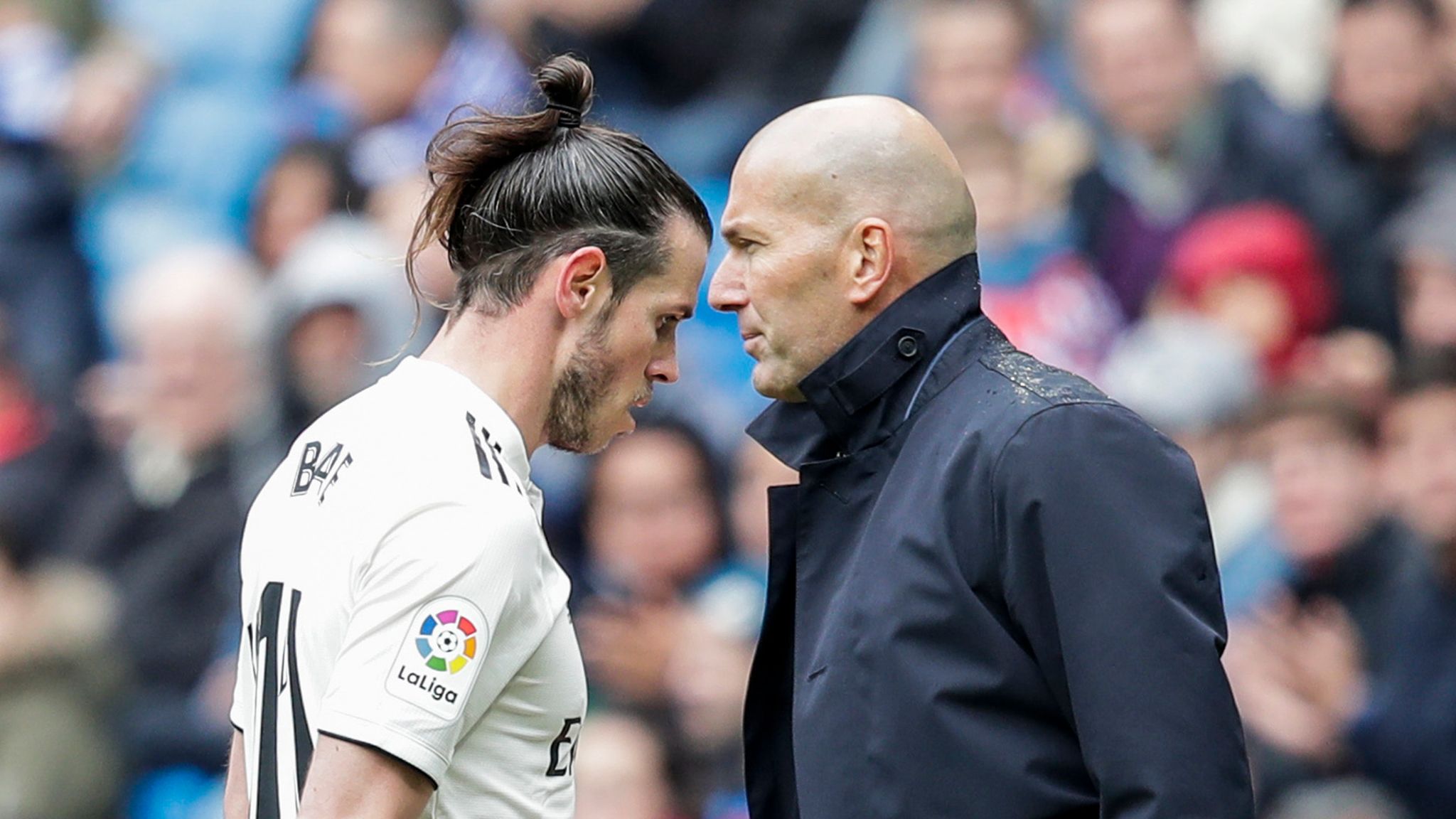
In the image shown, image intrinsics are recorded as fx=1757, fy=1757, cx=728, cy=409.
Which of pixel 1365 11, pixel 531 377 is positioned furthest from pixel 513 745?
pixel 1365 11

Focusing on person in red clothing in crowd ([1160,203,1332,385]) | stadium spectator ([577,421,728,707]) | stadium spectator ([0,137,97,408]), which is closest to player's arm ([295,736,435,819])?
stadium spectator ([577,421,728,707])

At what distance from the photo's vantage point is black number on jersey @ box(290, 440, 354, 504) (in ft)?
7.55

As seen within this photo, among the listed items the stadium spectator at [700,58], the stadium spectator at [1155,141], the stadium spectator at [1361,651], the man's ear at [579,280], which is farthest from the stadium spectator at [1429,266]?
the man's ear at [579,280]

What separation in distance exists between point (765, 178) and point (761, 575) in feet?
10.5

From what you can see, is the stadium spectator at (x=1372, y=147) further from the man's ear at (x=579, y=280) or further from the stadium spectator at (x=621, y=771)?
the man's ear at (x=579, y=280)

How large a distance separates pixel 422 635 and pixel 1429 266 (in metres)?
3.98

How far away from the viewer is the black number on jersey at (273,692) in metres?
2.27

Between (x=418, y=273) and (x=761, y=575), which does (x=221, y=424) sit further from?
(x=761, y=575)

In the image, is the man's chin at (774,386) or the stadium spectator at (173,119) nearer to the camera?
the man's chin at (774,386)

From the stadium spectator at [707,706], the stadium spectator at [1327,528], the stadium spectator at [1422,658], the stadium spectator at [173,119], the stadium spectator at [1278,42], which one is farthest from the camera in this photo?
the stadium spectator at [173,119]

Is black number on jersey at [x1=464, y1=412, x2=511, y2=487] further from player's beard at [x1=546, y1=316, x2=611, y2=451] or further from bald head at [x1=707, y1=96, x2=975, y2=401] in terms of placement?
bald head at [x1=707, y1=96, x2=975, y2=401]

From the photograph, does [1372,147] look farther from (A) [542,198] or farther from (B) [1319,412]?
(A) [542,198]

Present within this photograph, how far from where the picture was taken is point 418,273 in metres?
5.84

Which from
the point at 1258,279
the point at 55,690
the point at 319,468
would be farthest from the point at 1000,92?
the point at 55,690
